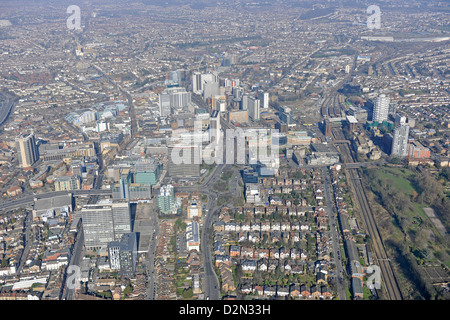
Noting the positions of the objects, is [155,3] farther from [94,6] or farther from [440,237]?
[440,237]

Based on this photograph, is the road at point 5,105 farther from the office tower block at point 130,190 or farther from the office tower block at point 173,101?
the office tower block at point 130,190

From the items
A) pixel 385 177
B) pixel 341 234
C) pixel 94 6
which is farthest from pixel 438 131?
pixel 94 6

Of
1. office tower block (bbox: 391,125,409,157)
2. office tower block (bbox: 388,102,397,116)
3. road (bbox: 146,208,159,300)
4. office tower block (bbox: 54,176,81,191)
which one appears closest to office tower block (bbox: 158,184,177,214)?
road (bbox: 146,208,159,300)

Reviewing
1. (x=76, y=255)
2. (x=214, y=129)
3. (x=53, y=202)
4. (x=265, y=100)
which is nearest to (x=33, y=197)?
(x=53, y=202)

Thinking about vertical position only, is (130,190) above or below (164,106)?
below

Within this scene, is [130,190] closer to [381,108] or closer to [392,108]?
[381,108]
